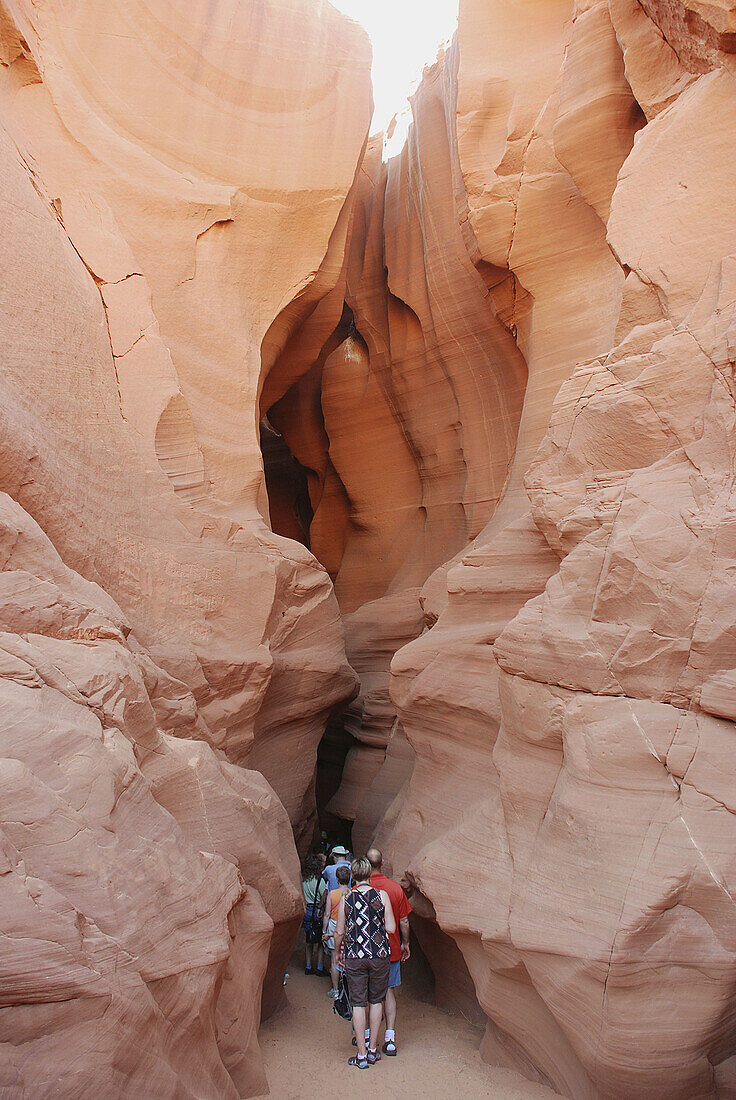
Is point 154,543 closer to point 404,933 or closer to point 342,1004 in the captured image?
point 404,933

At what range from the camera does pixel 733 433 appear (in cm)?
500

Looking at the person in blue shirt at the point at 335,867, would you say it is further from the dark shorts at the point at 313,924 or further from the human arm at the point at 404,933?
the human arm at the point at 404,933

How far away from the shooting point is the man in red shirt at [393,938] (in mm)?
5387

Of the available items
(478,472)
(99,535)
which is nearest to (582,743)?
(99,535)

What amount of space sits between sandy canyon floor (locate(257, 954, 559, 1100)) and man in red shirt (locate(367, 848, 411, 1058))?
14 centimetres

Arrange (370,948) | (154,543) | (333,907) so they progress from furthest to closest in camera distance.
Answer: (154,543) < (333,907) < (370,948)

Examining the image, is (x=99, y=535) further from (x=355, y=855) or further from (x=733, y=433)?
(x=355, y=855)

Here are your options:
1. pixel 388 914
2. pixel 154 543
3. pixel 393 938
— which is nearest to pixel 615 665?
pixel 388 914

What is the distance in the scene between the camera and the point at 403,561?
12086mm

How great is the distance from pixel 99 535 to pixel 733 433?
14.4ft

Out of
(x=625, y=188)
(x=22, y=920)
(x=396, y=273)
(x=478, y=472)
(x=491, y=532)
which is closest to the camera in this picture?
(x=22, y=920)

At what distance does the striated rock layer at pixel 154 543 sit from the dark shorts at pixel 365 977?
581mm

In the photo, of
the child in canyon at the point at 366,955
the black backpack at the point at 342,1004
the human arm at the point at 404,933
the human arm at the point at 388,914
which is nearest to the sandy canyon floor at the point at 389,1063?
the black backpack at the point at 342,1004

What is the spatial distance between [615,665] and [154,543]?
376 cm
